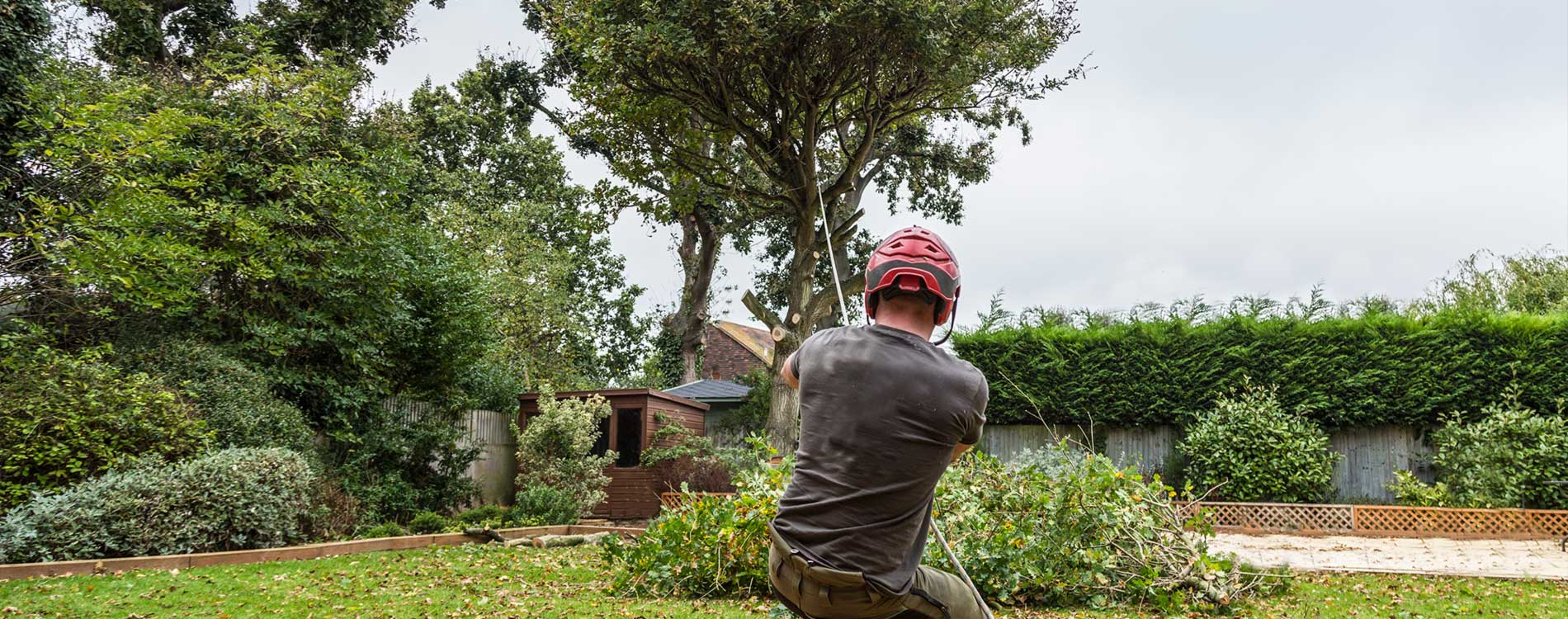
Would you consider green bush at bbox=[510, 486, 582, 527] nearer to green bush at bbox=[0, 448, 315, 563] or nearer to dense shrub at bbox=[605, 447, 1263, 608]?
green bush at bbox=[0, 448, 315, 563]

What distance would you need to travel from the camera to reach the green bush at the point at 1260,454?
13398mm

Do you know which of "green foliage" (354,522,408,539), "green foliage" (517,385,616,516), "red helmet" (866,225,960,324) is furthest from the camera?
"green foliage" (517,385,616,516)

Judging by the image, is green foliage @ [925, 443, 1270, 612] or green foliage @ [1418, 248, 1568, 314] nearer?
green foliage @ [925, 443, 1270, 612]

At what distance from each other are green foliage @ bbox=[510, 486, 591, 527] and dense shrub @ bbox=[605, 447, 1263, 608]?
20.5ft

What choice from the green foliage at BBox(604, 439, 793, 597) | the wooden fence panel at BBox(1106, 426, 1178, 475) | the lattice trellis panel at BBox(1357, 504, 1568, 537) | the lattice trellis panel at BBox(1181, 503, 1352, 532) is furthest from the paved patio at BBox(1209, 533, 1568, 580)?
the green foliage at BBox(604, 439, 793, 597)

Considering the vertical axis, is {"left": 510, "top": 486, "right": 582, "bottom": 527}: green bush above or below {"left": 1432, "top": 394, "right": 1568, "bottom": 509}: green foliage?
below

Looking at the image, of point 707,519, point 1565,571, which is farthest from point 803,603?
point 1565,571

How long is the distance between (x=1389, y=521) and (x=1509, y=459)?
1.73 m

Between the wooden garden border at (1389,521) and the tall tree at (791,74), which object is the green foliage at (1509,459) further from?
the tall tree at (791,74)

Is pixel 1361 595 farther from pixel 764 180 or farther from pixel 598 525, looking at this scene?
pixel 764 180

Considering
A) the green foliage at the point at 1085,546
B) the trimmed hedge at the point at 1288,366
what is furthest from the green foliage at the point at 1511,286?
the green foliage at the point at 1085,546

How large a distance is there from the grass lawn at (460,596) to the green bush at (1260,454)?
4663 millimetres

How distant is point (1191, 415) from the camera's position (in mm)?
14805

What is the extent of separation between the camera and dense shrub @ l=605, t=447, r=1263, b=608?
6941 mm
